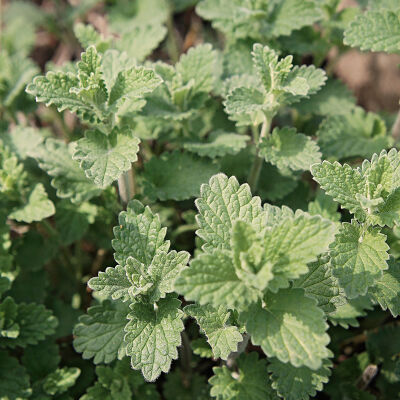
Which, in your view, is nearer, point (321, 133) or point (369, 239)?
point (369, 239)

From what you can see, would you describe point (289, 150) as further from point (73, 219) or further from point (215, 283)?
point (73, 219)

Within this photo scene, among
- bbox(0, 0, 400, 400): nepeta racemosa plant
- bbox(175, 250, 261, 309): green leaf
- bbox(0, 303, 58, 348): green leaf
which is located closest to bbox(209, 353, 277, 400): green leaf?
bbox(0, 0, 400, 400): nepeta racemosa plant

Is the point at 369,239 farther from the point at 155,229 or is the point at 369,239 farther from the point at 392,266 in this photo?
the point at 155,229

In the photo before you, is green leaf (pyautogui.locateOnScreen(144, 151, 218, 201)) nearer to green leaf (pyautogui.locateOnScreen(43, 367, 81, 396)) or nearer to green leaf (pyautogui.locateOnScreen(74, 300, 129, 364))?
green leaf (pyautogui.locateOnScreen(74, 300, 129, 364))

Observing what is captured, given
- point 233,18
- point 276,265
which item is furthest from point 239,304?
point 233,18

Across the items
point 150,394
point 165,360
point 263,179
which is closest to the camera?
point 165,360

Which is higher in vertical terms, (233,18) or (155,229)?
(233,18)

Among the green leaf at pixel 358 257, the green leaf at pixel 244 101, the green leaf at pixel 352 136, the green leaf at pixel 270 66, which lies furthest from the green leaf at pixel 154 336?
the green leaf at pixel 352 136

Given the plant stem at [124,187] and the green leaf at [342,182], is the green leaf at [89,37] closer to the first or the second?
the plant stem at [124,187]
